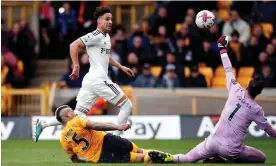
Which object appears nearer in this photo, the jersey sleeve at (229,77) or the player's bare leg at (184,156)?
the player's bare leg at (184,156)

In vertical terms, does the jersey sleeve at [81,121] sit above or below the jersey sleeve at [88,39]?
below

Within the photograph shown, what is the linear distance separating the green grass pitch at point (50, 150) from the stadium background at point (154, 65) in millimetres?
113

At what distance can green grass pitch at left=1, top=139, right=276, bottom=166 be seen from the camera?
1373 cm

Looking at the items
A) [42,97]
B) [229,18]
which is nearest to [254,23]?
[229,18]

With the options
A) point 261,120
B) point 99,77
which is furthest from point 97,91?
point 261,120

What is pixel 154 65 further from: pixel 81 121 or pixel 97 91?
pixel 81 121

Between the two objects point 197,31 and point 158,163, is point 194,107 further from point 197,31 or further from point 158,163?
point 158,163

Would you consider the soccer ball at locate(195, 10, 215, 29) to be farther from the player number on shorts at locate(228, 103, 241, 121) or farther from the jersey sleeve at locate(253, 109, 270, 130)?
the jersey sleeve at locate(253, 109, 270, 130)

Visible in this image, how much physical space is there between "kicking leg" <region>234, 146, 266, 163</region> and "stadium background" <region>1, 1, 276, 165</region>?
220 inches

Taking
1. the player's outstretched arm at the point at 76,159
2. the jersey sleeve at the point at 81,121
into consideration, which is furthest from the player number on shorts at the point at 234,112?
the player's outstretched arm at the point at 76,159

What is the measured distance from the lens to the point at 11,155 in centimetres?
1542

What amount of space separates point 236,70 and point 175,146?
5.53m

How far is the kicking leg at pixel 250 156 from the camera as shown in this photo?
12.8 m

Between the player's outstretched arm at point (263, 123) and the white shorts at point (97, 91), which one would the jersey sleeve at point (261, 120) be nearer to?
the player's outstretched arm at point (263, 123)
